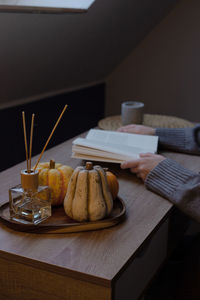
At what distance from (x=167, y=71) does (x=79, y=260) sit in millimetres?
2433

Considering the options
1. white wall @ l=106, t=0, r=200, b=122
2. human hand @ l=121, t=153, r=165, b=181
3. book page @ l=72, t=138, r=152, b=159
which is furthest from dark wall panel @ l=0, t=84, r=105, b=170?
human hand @ l=121, t=153, r=165, b=181

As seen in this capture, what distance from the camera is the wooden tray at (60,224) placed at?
87 cm

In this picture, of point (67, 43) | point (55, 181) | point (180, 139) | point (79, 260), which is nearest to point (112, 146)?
point (180, 139)

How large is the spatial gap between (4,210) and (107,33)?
1.73 meters

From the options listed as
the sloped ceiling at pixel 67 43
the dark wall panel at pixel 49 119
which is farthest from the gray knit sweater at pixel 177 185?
the dark wall panel at pixel 49 119

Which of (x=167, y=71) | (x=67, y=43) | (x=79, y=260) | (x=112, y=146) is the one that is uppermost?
(x=67, y=43)

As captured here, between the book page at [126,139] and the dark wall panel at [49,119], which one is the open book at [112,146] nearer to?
the book page at [126,139]

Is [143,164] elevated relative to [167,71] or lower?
lower

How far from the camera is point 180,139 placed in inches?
59.0

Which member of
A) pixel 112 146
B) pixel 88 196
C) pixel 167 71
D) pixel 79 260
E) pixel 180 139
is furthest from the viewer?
pixel 167 71

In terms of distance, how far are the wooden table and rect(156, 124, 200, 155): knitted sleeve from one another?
0.50m

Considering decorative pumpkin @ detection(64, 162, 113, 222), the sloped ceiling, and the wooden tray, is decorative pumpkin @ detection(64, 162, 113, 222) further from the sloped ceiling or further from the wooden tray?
the sloped ceiling

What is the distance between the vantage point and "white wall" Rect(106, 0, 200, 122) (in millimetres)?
2848

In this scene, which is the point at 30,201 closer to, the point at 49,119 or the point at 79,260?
the point at 79,260
